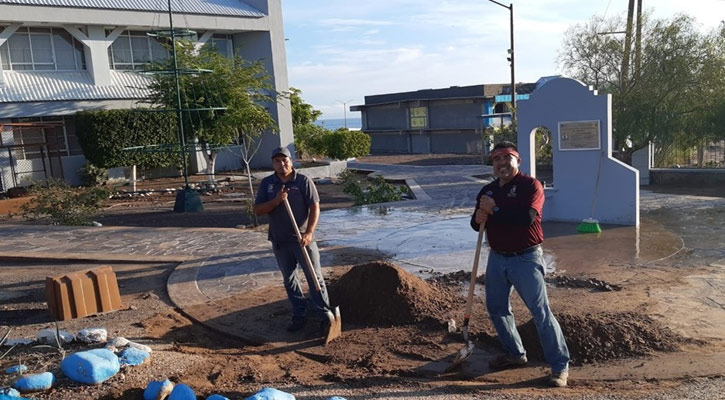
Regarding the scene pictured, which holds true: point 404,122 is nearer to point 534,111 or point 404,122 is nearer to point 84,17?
point 84,17

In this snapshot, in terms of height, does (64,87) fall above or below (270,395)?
above

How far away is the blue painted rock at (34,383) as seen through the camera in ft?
14.9

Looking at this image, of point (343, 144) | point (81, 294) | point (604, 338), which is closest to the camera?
point (604, 338)

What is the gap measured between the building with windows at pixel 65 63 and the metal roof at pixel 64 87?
3 centimetres

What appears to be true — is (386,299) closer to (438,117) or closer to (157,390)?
(157,390)

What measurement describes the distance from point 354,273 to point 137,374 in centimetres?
260

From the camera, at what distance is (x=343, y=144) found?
2844 centimetres

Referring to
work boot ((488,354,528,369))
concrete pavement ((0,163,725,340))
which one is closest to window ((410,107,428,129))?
concrete pavement ((0,163,725,340))

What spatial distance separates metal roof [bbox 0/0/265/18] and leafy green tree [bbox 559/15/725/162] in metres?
15.2

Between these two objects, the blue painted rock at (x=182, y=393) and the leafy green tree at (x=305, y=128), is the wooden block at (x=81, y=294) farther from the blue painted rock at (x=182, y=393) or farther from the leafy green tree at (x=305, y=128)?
the leafy green tree at (x=305, y=128)

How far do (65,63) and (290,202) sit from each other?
69.1 ft

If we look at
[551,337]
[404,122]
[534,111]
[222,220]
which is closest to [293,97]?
[404,122]

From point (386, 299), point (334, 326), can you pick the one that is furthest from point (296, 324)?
point (386, 299)

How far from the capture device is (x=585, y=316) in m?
5.82
